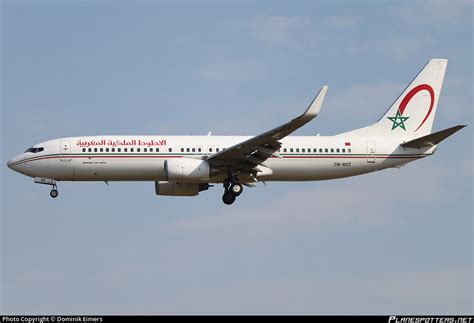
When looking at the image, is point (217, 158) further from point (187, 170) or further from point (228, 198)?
point (228, 198)

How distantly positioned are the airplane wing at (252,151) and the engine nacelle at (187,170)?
22.9 inches

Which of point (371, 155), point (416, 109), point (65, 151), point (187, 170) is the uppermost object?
point (416, 109)

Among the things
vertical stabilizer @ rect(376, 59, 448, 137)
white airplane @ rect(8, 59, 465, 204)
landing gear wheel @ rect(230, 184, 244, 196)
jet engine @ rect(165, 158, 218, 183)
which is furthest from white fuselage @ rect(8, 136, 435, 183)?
vertical stabilizer @ rect(376, 59, 448, 137)

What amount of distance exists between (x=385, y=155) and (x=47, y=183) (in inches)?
760

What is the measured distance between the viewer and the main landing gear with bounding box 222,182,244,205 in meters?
52.2

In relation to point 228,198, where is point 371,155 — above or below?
above

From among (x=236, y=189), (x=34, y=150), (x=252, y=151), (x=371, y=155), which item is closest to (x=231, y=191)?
(x=236, y=189)

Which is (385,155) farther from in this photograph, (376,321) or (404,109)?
(376,321)

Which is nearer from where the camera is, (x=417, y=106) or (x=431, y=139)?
(x=431, y=139)

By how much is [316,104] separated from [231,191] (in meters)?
9.91

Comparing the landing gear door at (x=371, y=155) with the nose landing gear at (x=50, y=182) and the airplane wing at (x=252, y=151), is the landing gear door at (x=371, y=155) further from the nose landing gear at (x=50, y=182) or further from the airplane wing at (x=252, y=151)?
the nose landing gear at (x=50, y=182)

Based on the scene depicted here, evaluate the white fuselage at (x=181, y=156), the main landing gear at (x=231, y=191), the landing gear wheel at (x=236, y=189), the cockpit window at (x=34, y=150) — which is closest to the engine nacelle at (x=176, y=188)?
the white fuselage at (x=181, y=156)

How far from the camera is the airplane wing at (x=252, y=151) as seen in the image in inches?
1892

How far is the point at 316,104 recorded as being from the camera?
44.6m
